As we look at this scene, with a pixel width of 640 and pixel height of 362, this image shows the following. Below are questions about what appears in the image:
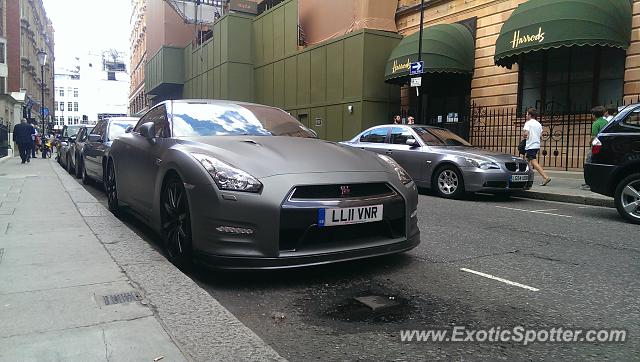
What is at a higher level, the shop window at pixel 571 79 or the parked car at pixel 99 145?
the shop window at pixel 571 79

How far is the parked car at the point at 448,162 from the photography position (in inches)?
351

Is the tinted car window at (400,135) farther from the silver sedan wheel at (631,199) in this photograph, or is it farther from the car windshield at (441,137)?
the silver sedan wheel at (631,199)

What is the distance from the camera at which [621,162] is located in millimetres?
6832

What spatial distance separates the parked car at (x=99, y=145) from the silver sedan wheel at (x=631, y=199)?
304 inches

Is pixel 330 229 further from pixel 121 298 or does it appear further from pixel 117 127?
pixel 117 127

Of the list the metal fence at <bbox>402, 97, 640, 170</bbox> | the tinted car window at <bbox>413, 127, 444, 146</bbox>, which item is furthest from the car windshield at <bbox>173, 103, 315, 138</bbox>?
the metal fence at <bbox>402, 97, 640, 170</bbox>

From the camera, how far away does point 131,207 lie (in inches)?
215

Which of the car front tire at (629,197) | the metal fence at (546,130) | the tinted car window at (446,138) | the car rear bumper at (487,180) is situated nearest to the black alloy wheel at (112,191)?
the car rear bumper at (487,180)

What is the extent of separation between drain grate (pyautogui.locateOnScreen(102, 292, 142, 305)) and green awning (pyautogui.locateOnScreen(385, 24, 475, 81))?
13867 millimetres

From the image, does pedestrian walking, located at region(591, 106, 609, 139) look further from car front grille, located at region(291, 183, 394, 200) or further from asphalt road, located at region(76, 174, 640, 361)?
car front grille, located at region(291, 183, 394, 200)

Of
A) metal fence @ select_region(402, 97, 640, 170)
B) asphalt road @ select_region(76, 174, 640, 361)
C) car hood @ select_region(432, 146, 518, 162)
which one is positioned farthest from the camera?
metal fence @ select_region(402, 97, 640, 170)

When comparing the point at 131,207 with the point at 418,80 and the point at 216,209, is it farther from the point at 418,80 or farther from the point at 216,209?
the point at 418,80

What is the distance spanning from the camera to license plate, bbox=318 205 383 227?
3.48 metres

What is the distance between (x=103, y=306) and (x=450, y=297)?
7.47 feet
